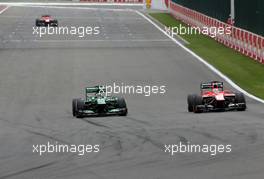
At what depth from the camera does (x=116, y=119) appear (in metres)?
25.6

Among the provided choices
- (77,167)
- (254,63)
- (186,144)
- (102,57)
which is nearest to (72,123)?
(186,144)

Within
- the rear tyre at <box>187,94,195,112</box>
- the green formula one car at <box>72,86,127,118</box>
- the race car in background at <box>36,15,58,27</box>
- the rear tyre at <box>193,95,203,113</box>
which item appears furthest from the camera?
the race car in background at <box>36,15,58,27</box>

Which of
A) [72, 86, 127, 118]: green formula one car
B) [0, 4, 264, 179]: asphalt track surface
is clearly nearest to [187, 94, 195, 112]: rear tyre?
[0, 4, 264, 179]: asphalt track surface

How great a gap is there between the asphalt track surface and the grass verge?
1.07 m

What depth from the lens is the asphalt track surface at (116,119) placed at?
16.6 meters

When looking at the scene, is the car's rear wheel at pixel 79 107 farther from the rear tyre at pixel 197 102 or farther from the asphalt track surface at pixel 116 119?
the rear tyre at pixel 197 102

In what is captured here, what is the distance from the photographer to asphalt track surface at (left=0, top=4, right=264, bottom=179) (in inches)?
655

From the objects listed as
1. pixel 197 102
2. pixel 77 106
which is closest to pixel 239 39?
pixel 197 102

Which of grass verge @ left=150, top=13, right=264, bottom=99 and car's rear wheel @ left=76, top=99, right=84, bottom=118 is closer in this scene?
car's rear wheel @ left=76, top=99, right=84, bottom=118

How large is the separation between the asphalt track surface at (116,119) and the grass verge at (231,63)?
1.07 m

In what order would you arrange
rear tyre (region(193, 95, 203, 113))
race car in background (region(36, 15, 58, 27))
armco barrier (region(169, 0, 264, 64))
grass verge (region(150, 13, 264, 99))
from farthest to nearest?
race car in background (region(36, 15, 58, 27)) < armco barrier (region(169, 0, 264, 64)) < grass verge (region(150, 13, 264, 99)) < rear tyre (region(193, 95, 203, 113))

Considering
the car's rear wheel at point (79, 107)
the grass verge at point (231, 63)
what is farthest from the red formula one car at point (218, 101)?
the grass verge at point (231, 63)

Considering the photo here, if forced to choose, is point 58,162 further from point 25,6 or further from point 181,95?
point 25,6

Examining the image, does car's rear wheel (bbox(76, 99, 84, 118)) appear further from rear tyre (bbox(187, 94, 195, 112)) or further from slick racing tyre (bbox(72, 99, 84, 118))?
rear tyre (bbox(187, 94, 195, 112))
